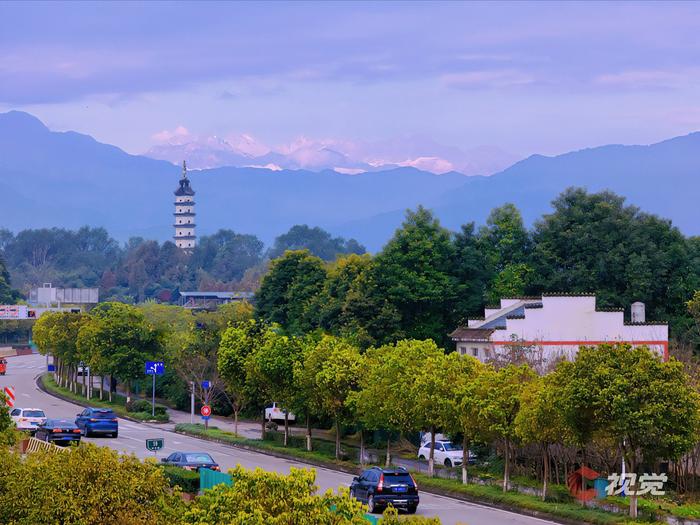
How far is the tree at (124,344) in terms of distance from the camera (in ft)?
276

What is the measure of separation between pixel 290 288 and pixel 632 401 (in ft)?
162

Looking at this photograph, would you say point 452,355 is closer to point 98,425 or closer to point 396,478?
point 396,478

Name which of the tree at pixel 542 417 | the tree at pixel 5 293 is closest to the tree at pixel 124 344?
the tree at pixel 542 417

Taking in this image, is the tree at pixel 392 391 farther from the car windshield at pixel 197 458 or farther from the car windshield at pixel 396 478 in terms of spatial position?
the car windshield at pixel 396 478

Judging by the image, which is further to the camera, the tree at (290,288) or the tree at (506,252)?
the tree at (290,288)

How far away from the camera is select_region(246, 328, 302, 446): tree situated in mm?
60094

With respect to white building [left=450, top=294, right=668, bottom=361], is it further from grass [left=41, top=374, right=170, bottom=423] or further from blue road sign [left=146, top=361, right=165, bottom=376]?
grass [left=41, top=374, right=170, bottom=423]

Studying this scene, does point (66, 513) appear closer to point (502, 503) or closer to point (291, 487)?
point (291, 487)

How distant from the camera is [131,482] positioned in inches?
965

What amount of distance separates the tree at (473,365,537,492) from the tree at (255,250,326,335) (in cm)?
3765

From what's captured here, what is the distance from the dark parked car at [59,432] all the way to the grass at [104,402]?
18.3 meters

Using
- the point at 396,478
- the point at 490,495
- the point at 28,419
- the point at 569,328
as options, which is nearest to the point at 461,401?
the point at 490,495

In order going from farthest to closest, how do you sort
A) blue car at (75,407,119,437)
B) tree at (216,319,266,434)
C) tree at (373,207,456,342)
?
1. tree at (373,207,456,342)
2. tree at (216,319,266,434)
3. blue car at (75,407,119,437)

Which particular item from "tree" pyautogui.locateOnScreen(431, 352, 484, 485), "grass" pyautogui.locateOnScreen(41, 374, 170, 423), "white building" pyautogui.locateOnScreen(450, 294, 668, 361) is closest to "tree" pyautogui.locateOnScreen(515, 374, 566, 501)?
"tree" pyautogui.locateOnScreen(431, 352, 484, 485)
